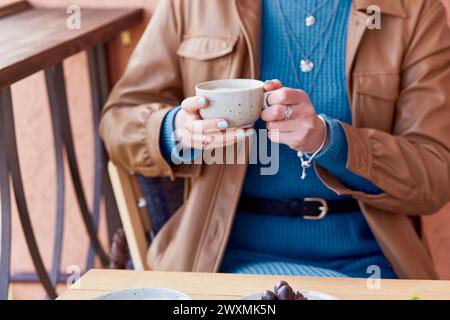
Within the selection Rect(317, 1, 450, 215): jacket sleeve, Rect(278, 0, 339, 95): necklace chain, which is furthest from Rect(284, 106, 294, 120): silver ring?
Rect(278, 0, 339, 95): necklace chain

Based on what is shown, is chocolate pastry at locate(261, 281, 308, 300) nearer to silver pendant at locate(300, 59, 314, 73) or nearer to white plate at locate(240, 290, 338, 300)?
white plate at locate(240, 290, 338, 300)

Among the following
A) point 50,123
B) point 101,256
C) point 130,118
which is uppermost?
point 130,118

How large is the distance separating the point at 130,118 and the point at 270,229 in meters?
0.36

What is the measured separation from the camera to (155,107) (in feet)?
4.22

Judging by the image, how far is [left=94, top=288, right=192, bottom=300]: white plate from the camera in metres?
0.80

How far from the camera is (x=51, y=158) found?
6.64 feet

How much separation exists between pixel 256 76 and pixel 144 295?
2.03ft

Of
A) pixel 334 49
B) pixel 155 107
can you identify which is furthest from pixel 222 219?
pixel 334 49

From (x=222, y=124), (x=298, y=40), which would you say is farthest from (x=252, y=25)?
(x=222, y=124)

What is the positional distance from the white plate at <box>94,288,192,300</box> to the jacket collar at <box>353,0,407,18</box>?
29.3 inches

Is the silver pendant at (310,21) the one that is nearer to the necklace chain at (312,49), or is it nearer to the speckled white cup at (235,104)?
the necklace chain at (312,49)

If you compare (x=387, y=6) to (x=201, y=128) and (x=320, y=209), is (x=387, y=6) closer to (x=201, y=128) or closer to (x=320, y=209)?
(x=320, y=209)
